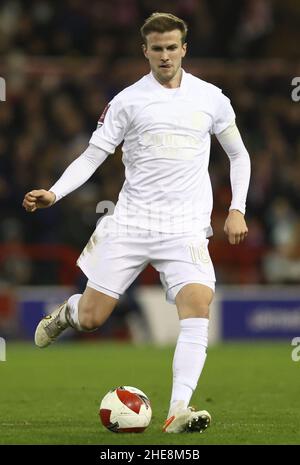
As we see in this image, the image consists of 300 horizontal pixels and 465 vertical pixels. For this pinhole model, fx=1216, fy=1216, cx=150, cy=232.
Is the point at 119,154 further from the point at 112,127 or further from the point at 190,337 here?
the point at 190,337

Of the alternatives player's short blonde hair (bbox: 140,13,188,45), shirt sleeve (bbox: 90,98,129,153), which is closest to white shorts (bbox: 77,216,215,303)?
shirt sleeve (bbox: 90,98,129,153)

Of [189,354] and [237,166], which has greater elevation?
[237,166]

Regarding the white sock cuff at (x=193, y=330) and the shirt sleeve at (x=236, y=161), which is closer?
the white sock cuff at (x=193, y=330)

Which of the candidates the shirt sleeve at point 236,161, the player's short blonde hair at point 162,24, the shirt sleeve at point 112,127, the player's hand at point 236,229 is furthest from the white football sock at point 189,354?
the player's short blonde hair at point 162,24

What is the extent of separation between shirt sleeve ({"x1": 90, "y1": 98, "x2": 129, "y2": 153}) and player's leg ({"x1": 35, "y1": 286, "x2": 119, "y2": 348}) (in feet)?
2.89

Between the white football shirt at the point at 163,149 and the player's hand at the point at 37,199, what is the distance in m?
0.53

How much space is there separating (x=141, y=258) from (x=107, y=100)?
1079 cm

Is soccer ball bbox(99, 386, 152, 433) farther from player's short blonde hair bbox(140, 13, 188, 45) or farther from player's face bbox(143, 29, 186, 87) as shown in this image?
player's short blonde hair bbox(140, 13, 188, 45)

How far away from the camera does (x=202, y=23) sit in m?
18.9

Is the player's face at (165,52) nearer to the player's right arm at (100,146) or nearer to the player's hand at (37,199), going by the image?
the player's right arm at (100,146)

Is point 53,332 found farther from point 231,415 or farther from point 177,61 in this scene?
point 177,61

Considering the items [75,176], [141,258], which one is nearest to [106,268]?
[141,258]

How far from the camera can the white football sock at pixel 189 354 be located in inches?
273

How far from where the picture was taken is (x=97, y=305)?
24.0ft
